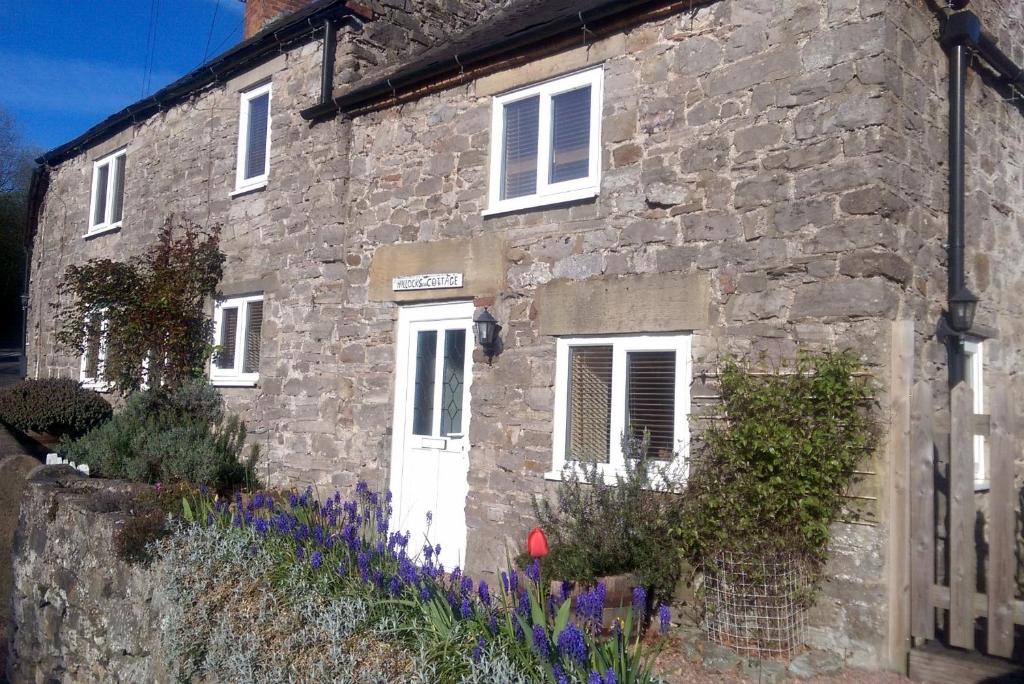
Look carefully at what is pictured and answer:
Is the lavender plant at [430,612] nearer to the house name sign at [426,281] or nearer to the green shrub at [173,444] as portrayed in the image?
the house name sign at [426,281]

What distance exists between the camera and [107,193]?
15.7m

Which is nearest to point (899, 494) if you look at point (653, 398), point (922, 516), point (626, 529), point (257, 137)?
point (922, 516)

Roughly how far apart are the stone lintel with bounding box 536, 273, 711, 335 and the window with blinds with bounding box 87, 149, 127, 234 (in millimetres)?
9590

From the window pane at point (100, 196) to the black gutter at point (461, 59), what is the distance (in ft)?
22.2

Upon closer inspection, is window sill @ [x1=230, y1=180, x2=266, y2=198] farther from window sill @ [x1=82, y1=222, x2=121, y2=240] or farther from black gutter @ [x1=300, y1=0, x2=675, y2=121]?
window sill @ [x1=82, y1=222, x2=121, y2=240]

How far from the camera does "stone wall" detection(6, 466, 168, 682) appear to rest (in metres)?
5.98

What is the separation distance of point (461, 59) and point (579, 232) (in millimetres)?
2292

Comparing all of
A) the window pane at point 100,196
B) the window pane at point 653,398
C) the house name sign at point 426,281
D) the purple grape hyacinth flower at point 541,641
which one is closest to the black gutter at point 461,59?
the house name sign at point 426,281

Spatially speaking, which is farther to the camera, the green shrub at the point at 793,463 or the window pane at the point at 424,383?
the window pane at the point at 424,383

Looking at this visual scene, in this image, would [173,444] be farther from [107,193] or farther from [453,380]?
[107,193]

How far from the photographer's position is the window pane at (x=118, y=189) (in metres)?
15.4

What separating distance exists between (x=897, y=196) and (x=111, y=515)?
5667mm

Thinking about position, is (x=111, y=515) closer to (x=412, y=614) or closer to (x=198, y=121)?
(x=412, y=614)

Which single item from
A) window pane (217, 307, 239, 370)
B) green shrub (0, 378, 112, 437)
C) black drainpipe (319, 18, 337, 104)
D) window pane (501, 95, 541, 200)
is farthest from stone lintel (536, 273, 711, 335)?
green shrub (0, 378, 112, 437)
